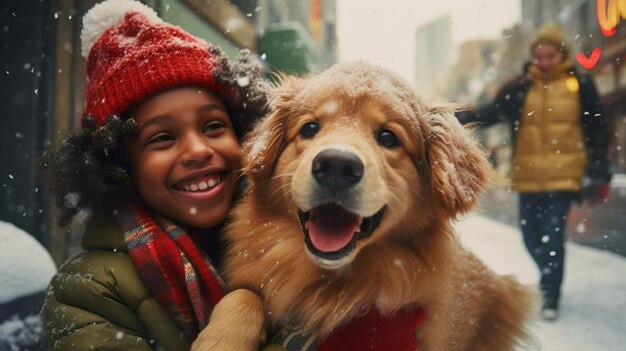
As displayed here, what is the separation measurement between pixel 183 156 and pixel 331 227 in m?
0.66

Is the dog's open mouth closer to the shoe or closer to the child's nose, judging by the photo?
the child's nose

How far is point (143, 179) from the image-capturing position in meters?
2.03

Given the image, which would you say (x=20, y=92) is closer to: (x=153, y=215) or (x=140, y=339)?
(x=153, y=215)

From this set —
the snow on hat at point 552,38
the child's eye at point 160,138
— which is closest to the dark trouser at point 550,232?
the snow on hat at point 552,38

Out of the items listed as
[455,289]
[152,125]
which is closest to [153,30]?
[152,125]

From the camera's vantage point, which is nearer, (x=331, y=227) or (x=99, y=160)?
(x=331, y=227)

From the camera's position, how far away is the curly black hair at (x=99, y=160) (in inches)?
76.9

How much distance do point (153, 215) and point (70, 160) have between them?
0.40m

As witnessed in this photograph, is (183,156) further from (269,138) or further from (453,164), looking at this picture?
(453,164)

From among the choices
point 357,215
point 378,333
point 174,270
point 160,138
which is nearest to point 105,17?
point 160,138

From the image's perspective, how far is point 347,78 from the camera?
6.56ft

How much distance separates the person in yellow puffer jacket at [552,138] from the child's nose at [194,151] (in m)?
2.82

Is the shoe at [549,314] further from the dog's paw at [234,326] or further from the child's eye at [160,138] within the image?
the child's eye at [160,138]

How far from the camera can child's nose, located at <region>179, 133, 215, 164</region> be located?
1.97 meters
